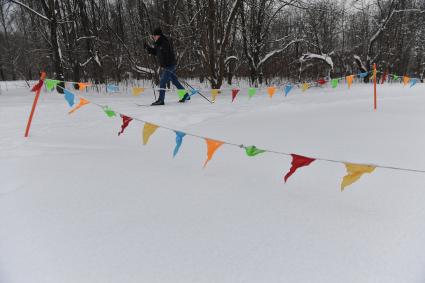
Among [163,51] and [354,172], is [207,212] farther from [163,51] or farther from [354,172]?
[163,51]

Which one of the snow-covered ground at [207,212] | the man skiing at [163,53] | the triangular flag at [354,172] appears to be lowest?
the snow-covered ground at [207,212]

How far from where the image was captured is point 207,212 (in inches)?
91.0

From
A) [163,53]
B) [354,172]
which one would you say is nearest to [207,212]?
[354,172]

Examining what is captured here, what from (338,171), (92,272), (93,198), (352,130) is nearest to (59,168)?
(93,198)

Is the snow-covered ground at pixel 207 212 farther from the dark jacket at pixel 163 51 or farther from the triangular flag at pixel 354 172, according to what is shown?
the dark jacket at pixel 163 51

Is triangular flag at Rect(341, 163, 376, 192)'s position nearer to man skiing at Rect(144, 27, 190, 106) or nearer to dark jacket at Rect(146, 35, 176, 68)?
man skiing at Rect(144, 27, 190, 106)

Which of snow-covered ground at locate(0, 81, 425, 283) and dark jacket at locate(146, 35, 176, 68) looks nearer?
snow-covered ground at locate(0, 81, 425, 283)

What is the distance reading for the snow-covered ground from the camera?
68.4 inches

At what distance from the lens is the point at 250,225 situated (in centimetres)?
214

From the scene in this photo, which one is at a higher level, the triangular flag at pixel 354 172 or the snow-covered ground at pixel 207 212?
the triangular flag at pixel 354 172

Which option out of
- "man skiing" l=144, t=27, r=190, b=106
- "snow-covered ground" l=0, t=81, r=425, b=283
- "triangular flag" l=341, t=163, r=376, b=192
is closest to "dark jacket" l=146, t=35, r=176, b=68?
"man skiing" l=144, t=27, r=190, b=106

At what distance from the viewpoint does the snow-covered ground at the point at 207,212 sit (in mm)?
1737

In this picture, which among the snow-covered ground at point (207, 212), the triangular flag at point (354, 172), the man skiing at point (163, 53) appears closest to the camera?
the snow-covered ground at point (207, 212)

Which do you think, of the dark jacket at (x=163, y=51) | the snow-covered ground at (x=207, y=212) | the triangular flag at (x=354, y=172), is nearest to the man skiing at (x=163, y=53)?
the dark jacket at (x=163, y=51)
